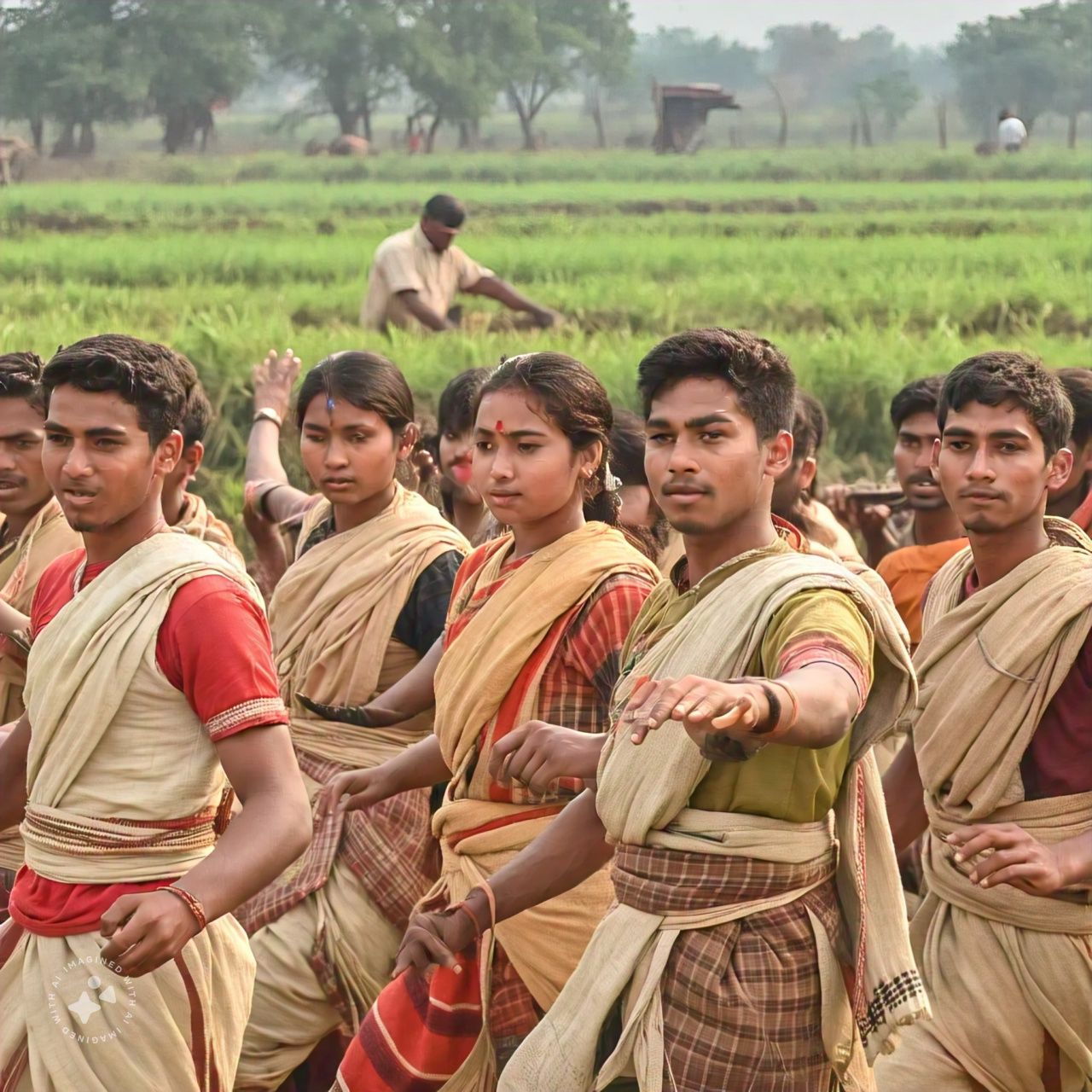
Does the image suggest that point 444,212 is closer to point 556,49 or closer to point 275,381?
point 275,381

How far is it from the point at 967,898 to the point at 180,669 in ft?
5.68

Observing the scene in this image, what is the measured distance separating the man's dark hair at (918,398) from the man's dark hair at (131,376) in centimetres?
285

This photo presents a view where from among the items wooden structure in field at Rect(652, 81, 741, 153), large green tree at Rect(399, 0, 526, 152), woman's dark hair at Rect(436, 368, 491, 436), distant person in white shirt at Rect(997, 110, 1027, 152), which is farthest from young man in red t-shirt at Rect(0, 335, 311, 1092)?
wooden structure in field at Rect(652, 81, 741, 153)

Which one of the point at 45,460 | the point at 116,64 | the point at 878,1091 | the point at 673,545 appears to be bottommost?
the point at 878,1091

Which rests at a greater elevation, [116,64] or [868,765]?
[116,64]

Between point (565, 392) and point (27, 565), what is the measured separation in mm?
1798

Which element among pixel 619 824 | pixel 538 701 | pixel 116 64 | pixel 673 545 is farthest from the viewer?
pixel 116 64

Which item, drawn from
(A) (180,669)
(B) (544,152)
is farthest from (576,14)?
(A) (180,669)

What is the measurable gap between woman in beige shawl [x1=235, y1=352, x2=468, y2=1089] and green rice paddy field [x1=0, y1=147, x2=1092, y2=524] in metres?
4.55

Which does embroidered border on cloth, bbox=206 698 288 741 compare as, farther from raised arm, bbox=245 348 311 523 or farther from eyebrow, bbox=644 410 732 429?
raised arm, bbox=245 348 311 523

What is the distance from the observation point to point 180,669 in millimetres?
3135

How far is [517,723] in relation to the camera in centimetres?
372

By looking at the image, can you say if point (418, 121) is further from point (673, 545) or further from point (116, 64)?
point (673, 545)

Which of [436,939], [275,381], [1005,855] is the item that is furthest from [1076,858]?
[275,381]
